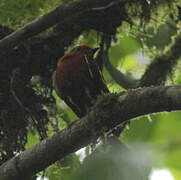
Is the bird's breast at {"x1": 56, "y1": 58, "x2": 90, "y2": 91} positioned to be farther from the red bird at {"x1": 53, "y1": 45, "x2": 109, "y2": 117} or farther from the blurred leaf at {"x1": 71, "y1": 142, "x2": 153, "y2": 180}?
the blurred leaf at {"x1": 71, "y1": 142, "x2": 153, "y2": 180}

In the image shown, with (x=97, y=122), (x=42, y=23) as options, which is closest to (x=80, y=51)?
(x=42, y=23)

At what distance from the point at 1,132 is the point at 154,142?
3.75 ft

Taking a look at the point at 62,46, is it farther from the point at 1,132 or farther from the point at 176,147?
the point at 176,147

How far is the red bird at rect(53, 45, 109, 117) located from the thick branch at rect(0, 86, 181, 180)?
1.00 m

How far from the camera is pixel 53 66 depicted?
162 inches

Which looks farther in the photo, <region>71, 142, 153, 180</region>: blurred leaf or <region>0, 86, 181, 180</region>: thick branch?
<region>71, 142, 153, 180</region>: blurred leaf

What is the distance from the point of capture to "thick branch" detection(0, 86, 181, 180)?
221 centimetres

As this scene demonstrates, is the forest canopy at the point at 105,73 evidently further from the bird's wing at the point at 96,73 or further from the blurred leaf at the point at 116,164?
the bird's wing at the point at 96,73

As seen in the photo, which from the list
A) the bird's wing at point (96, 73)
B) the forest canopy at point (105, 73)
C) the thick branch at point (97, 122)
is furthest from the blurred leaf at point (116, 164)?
the bird's wing at point (96, 73)

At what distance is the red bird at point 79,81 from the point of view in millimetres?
3514

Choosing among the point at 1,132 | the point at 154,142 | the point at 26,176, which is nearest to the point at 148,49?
the point at 154,142

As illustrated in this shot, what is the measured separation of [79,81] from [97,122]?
118 cm

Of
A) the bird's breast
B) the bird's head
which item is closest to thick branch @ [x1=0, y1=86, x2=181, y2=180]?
the bird's breast

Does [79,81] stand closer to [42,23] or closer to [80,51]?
[80,51]
